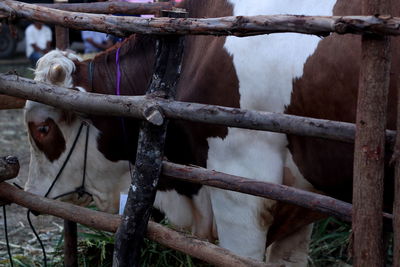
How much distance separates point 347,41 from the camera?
7.88ft

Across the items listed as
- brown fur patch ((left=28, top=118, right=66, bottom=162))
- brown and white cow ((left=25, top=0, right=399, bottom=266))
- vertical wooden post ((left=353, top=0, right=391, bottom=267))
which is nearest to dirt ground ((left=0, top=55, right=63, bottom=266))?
brown fur patch ((left=28, top=118, right=66, bottom=162))

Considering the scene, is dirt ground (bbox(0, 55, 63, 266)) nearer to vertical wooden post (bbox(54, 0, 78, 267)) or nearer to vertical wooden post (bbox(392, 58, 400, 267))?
vertical wooden post (bbox(54, 0, 78, 267))

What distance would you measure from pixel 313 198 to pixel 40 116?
162 cm

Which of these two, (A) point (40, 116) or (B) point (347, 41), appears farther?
(A) point (40, 116)

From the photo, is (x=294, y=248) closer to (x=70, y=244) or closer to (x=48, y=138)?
(x=70, y=244)

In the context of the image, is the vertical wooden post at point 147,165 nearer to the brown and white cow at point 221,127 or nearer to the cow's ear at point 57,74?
the brown and white cow at point 221,127

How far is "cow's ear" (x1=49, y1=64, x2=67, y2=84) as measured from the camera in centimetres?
306

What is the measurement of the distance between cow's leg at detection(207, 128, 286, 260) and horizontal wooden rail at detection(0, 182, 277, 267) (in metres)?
0.45

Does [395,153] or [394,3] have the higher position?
[394,3]

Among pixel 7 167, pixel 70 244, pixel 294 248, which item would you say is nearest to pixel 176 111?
pixel 7 167

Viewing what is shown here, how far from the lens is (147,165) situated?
2373 mm

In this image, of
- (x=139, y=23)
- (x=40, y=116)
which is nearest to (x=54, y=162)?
(x=40, y=116)

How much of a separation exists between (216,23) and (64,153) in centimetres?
145

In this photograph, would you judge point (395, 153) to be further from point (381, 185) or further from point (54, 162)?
point (54, 162)
